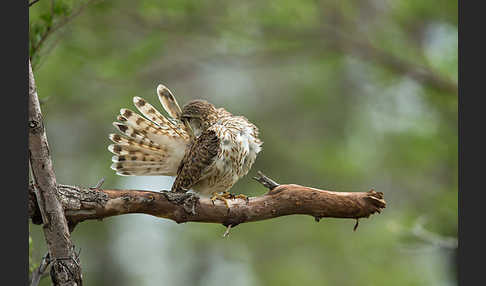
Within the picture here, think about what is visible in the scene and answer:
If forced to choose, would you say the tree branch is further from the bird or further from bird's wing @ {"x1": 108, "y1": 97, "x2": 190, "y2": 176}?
bird's wing @ {"x1": 108, "y1": 97, "x2": 190, "y2": 176}

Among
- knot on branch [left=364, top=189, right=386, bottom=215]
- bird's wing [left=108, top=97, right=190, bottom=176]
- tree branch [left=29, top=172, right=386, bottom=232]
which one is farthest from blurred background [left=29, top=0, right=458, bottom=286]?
knot on branch [left=364, top=189, right=386, bottom=215]

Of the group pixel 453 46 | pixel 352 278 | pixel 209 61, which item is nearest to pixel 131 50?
pixel 209 61

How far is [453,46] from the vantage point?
7.10 meters

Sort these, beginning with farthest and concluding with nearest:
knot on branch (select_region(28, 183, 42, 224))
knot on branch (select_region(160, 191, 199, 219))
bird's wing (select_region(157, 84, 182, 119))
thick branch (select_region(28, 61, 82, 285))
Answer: bird's wing (select_region(157, 84, 182, 119)), knot on branch (select_region(160, 191, 199, 219)), knot on branch (select_region(28, 183, 42, 224)), thick branch (select_region(28, 61, 82, 285))

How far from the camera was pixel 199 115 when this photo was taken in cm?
378

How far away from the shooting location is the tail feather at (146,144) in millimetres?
3658

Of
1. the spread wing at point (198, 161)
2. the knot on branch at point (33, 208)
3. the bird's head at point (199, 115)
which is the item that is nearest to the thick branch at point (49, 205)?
the knot on branch at point (33, 208)

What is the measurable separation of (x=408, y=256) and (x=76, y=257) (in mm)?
9451

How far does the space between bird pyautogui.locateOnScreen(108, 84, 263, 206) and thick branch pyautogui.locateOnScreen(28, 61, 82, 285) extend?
4.42 feet

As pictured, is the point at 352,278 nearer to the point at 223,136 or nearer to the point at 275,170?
the point at 275,170

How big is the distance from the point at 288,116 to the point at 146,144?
8.26 metres

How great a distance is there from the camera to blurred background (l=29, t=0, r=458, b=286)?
658cm

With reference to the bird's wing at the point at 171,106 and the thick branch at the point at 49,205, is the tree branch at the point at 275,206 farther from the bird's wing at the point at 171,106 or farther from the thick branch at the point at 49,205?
the bird's wing at the point at 171,106

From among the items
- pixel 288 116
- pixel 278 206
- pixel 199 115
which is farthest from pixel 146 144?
pixel 288 116
